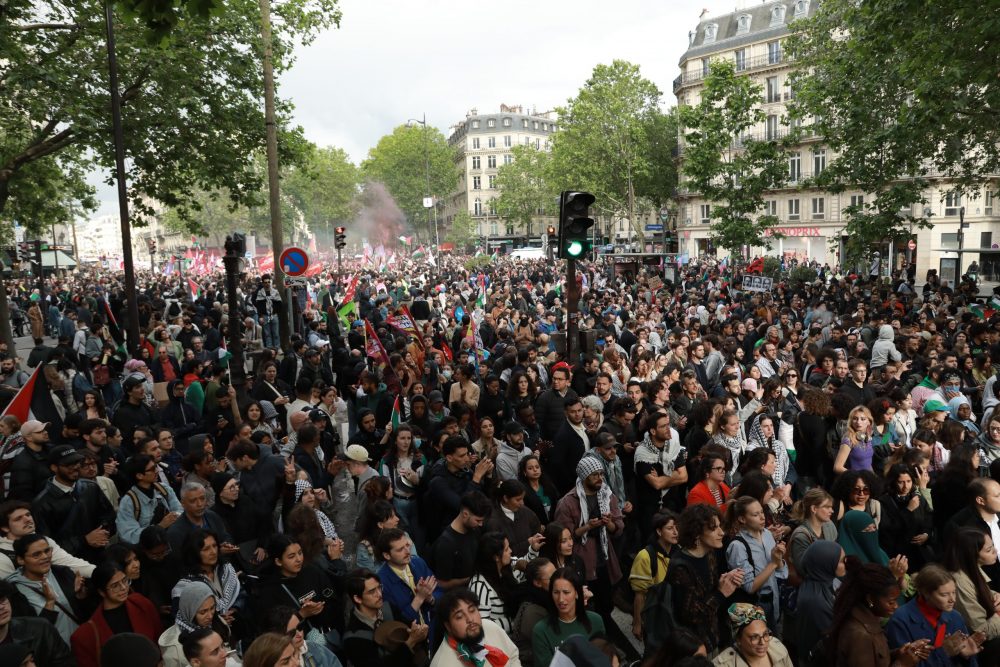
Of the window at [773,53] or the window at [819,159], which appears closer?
the window at [819,159]

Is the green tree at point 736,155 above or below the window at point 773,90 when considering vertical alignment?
below

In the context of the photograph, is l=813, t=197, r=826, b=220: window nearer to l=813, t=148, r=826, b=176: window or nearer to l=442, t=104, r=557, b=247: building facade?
l=813, t=148, r=826, b=176: window

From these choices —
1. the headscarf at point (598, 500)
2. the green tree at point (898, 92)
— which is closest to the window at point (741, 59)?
the green tree at point (898, 92)

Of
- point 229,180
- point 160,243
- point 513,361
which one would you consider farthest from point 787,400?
point 160,243

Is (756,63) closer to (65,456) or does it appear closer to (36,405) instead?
(36,405)

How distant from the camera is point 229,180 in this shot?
1602 centimetres

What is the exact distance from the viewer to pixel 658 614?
4.23 m

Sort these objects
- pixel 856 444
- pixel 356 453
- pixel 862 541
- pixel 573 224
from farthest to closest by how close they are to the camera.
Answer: pixel 573 224, pixel 856 444, pixel 356 453, pixel 862 541

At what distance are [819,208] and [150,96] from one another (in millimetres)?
46746

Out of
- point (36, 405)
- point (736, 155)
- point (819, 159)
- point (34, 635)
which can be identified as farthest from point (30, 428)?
point (819, 159)

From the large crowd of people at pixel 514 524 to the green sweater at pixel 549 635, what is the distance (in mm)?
11

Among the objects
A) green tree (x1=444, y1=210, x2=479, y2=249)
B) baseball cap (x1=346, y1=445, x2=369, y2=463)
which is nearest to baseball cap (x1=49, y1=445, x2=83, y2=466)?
baseball cap (x1=346, y1=445, x2=369, y2=463)

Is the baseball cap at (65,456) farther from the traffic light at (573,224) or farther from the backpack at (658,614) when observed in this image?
the traffic light at (573,224)

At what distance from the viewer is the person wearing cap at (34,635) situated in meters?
3.65
